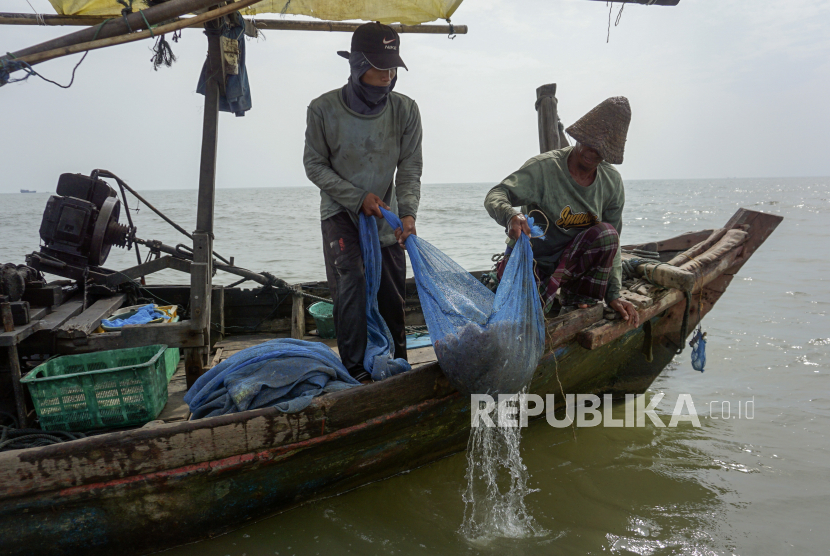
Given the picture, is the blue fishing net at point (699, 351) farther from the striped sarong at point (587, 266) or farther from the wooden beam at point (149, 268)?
the wooden beam at point (149, 268)

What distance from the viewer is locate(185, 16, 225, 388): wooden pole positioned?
323 cm

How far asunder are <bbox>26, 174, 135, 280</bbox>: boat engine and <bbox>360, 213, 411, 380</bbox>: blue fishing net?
2218 millimetres

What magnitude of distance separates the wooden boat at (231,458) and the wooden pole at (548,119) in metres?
1.92

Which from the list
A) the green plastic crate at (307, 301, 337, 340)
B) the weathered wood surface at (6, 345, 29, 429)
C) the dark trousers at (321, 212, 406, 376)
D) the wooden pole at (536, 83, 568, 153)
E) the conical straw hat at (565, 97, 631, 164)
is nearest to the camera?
the weathered wood surface at (6, 345, 29, 429)

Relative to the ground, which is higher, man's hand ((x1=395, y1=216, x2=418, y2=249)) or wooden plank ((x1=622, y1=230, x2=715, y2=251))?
man's hand ((x1=395, y1=216, x2=418, y2=249))

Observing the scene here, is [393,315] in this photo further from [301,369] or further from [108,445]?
[108,445]

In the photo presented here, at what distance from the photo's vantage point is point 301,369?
2.65 m

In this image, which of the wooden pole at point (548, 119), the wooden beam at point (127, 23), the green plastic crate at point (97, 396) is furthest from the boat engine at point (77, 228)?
the wooden pole at point (548, 119)

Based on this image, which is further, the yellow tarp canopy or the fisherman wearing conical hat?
the yellow tarp canopy

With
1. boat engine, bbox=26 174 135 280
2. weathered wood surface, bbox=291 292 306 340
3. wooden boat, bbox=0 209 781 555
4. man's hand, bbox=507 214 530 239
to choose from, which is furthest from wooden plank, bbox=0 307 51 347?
man's hand, bbox=507 214 530 239

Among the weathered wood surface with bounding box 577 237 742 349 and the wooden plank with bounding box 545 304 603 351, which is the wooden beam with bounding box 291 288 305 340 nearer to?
the wooden plank with bounding box 545 304 603 351

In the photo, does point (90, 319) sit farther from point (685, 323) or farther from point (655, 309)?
point (685, 323)

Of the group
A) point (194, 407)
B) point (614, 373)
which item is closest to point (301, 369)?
point (194, 407)

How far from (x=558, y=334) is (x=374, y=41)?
1.87m
